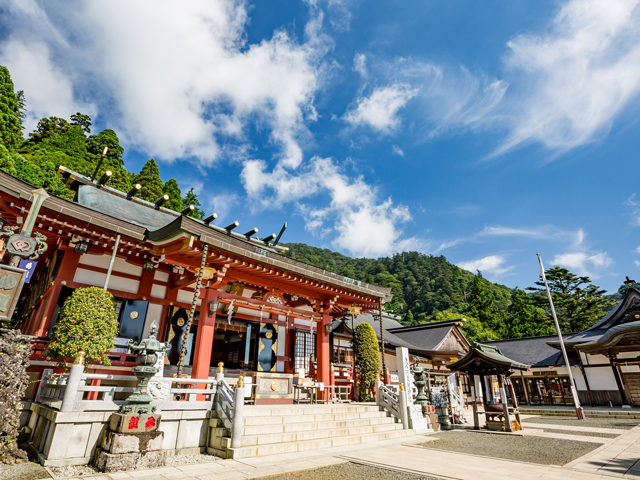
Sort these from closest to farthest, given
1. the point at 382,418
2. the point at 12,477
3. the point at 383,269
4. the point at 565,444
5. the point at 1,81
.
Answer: the point at 12,477
the point at 565,444
the point at 382,418
the point at 1,81
the point at 383,269

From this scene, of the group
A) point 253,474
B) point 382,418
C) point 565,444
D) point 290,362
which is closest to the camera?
point 253,474

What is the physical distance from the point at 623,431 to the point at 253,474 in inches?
533

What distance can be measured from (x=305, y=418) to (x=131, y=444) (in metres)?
4.20

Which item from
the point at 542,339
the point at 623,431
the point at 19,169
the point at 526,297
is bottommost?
the point at 623,431

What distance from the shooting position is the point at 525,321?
38062 millimetres

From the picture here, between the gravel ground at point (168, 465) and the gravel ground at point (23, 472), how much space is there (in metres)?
0.17

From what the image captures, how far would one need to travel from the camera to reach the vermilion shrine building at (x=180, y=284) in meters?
7.79

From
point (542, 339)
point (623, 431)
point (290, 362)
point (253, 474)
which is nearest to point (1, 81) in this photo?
point (290, 362)

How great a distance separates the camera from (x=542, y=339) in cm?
2811

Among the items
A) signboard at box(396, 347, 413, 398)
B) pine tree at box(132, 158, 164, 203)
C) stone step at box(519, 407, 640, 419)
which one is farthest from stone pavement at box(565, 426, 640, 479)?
pine tree at box(132, 158, 164, 203)

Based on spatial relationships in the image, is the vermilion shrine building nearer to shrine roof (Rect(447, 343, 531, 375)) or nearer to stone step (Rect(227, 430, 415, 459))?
stone step (Rect(227, 430, 415, 459))

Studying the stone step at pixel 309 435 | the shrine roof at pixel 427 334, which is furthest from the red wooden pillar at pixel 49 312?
the shrine roof at pixel 427 334

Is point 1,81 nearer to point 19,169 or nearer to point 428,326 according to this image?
point 19,169

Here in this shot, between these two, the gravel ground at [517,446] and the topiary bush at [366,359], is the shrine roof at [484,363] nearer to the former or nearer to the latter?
the gravel ground at [517,446]
